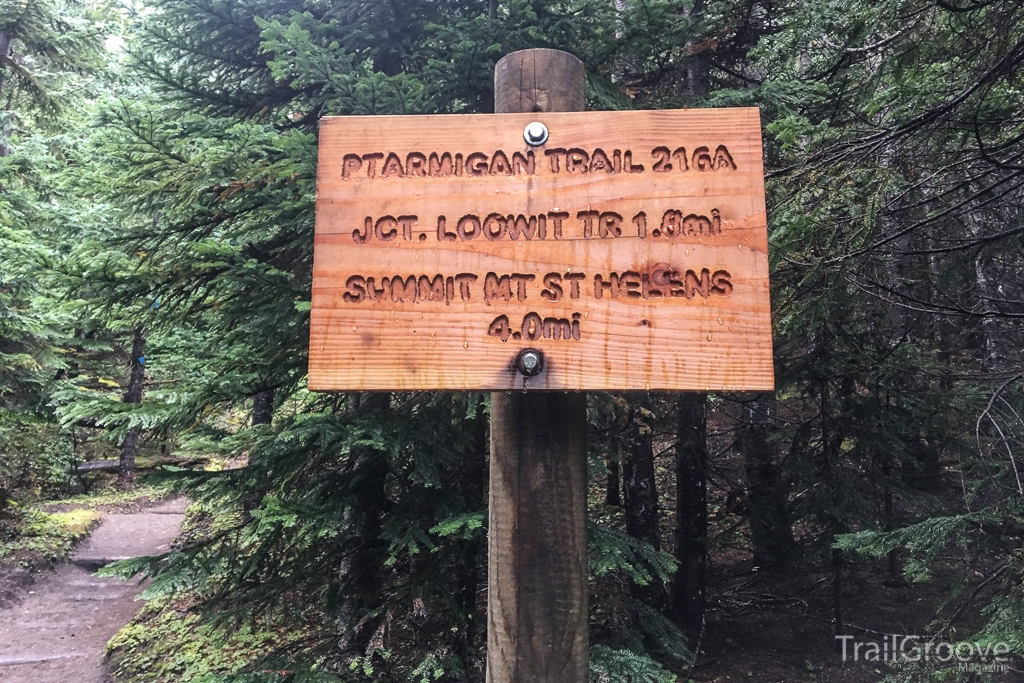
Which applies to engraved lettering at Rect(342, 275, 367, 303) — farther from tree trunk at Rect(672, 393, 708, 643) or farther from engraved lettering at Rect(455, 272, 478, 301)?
tree trunk at Rect(672, 393, 708, 643)

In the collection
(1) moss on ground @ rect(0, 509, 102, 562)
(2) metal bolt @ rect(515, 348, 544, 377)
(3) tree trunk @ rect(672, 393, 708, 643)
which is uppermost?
(2) metal bolt @ rect(515, 348, 544, 377)

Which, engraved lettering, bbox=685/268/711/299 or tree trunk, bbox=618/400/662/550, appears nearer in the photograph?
engraved lettering, bbox=685/268/711/299

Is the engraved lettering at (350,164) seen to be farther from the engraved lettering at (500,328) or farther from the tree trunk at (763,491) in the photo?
the tree trunk at (763,491)

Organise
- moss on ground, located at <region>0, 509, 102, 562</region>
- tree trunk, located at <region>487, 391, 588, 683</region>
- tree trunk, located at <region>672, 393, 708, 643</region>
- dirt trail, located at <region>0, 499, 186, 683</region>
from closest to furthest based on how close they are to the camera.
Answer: tree trunk, located at <region>487, 391, 588, 683</region> → tree trunk, located at <region>672, 393, 708, 643</region> → dirt trail, located at <region>0, 499, 186, 683</region> → moss on ground, located at <region>0, 509, 102, 562</region>

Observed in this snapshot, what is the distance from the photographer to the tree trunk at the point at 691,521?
6672 millimetres

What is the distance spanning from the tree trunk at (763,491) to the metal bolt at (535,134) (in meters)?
5.13

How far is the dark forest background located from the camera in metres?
3.71

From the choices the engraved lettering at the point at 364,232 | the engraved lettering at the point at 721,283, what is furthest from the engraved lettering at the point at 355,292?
the engraved lettering at the point at 721,283

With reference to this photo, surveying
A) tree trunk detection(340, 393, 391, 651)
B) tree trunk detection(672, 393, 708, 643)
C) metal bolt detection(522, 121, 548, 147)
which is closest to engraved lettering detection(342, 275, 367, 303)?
metal bolt detection(522, 121, 548, 147)

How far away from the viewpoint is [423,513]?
14.0 ft

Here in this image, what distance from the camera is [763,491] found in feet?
24.1

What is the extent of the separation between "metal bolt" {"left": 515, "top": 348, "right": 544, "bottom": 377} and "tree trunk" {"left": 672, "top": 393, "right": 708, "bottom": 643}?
537 cm

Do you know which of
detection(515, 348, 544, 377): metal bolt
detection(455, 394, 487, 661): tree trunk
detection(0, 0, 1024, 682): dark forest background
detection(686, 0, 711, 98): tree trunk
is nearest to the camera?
Answer: detection(515, 348, 544, 377): metal bolt

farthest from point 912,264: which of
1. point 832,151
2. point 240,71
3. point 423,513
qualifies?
point 240,71
